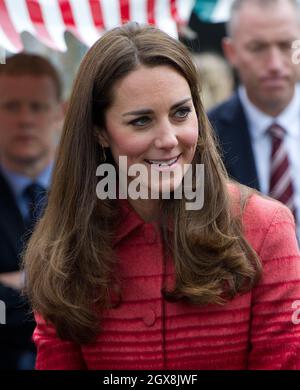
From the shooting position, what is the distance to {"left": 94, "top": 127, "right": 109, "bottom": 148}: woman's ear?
8.72ft

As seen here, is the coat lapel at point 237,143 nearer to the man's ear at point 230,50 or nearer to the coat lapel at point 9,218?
the man's ear at point 230,50

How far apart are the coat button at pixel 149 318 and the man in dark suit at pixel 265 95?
1.73 m

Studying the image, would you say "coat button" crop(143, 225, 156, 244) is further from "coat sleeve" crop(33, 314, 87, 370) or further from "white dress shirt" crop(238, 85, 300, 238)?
"white dress shirt" crop(238, 85, 300, 238)

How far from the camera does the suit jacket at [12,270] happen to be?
390 centimetres

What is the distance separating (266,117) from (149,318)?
6.75 feet

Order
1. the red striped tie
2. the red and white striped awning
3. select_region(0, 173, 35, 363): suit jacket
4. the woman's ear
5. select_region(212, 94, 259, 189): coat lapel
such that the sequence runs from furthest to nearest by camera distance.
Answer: the red striped tie < select_region(212, 94, 259, 189): coat lapel < select_region(0, 173, 35, 363): suit jacket < the red and white striped awning < the woman's ear

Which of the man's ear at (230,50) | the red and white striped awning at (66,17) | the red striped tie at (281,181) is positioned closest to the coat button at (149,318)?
the red and white striped awning at (66,17)

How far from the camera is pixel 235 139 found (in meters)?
4.27

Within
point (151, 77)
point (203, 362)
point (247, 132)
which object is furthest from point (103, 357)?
point (247, 132)

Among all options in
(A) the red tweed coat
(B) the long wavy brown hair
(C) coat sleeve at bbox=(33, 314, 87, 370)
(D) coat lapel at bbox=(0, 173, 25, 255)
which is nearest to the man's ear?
(D) coat lapel at bbox=(0, 173, 25, 255)

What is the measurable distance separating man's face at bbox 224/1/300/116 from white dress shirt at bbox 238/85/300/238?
4cm

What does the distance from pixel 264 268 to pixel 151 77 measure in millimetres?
593

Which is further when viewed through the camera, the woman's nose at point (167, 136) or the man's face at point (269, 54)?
the man's face at point (269, 54)

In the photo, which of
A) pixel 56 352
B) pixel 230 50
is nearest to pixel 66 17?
pixel 56 352
